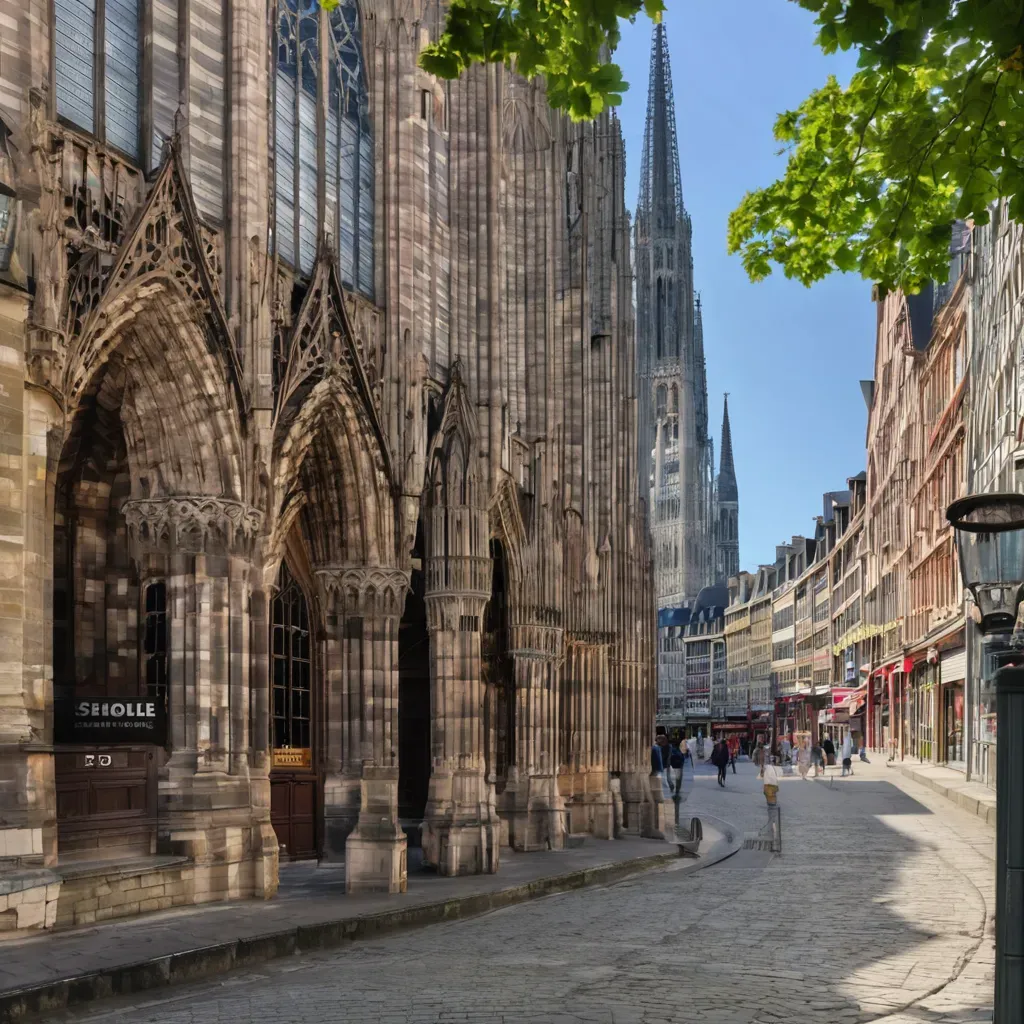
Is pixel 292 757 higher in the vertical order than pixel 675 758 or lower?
higher

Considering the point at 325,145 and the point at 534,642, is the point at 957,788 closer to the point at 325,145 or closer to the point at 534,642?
the point at 534,642

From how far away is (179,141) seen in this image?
17.1 meters

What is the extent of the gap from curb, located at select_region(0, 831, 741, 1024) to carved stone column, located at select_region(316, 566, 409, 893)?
7.82 feet

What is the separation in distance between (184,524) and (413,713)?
10934mm

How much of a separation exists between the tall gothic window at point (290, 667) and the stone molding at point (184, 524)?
18.8 ft

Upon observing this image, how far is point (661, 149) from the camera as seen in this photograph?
534 feet

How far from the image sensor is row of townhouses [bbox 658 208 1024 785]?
1673 inches

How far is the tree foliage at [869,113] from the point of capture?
6762 millimetres

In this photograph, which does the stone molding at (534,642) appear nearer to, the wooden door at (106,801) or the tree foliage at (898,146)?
the wooden door at (106,801)

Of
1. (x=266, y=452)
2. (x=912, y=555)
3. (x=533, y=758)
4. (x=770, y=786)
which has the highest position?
(x=912, y=555)

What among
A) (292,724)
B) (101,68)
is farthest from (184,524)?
(292,724)

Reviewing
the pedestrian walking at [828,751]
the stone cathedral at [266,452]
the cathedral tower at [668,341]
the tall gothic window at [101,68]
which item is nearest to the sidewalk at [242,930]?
the stone cathedral at [266,452]

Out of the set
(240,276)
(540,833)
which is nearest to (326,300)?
(240,276)

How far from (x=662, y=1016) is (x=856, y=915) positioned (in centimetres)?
689
